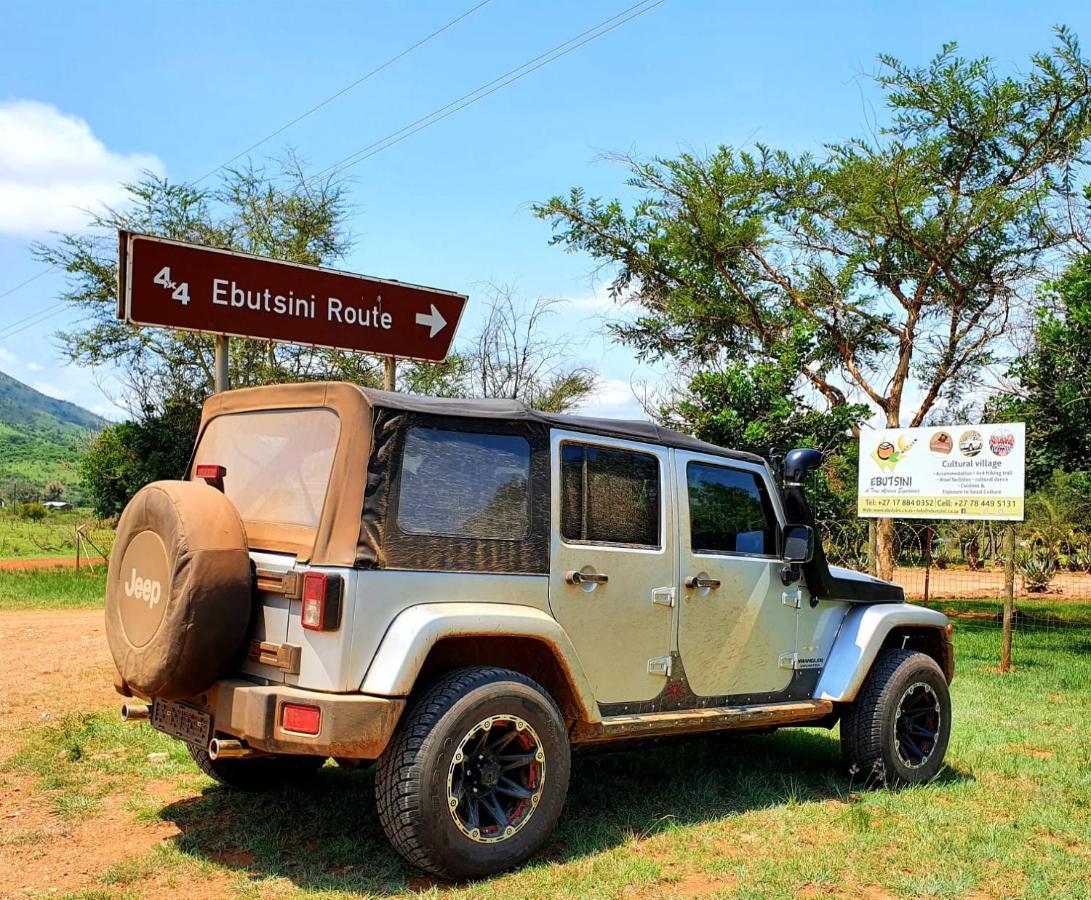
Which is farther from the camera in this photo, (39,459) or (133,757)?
(39,459)

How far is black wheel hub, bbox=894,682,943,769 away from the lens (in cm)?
640

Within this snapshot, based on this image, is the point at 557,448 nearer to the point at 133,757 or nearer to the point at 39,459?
the point at 133,757

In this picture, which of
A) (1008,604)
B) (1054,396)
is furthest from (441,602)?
(1054,396)

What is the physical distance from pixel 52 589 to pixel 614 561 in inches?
550

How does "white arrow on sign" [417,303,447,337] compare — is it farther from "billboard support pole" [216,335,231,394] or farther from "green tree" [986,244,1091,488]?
"green tree" [986,244,1091,488]

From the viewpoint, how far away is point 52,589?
1661 centimetres

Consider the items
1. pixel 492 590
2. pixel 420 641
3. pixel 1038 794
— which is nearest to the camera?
pixel 420 641

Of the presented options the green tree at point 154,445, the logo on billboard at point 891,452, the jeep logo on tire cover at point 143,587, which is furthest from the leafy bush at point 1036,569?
the jeep logo on tire cover at point 143,587

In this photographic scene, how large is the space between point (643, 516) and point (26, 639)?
828cm

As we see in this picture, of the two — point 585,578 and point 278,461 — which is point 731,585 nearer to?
point 585,578

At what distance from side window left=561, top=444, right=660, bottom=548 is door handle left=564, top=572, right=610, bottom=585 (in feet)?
0.54

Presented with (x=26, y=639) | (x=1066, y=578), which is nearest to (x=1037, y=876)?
(x=26, y=639)

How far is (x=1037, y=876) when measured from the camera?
4.84 meters

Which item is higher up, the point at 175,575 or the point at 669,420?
the point at 669,420
